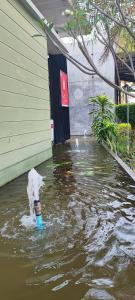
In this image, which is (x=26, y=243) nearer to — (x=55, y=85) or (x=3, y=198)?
(x=3, y=198)

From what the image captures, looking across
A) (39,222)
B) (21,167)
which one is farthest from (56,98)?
(39,222)

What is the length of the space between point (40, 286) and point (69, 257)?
0.60 metres

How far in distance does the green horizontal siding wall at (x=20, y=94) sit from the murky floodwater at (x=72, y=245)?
126 centimetres

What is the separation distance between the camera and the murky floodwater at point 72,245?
291cm

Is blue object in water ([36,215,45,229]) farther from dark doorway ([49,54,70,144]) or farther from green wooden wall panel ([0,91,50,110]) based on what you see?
dark doorway ([49,54,70,144])

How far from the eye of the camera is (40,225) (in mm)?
4277

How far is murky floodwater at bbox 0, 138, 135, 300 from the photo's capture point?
2.91m

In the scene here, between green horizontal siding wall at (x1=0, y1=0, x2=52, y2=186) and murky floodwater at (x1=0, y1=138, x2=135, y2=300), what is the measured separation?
126cm

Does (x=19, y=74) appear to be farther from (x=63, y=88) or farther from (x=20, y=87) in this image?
(x=63, y=88)

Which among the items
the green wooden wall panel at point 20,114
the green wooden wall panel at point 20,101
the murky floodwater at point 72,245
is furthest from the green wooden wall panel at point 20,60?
the murky floodwater at point 72,245

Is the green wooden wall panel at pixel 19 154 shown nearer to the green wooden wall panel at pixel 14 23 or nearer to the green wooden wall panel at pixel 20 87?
the green wooden wall panel at pixel 20 87

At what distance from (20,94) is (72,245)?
205 inches

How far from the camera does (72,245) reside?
12.5 feet

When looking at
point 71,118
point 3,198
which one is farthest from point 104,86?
point 3,198
